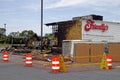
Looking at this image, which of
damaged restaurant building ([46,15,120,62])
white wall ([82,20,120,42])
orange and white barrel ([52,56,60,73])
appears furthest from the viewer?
white wall ([82,20,120,42])

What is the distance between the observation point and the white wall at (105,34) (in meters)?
45.0

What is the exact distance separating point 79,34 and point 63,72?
74.1 feet

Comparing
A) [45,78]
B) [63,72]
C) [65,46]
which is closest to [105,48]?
[65,46]

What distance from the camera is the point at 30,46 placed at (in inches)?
2320

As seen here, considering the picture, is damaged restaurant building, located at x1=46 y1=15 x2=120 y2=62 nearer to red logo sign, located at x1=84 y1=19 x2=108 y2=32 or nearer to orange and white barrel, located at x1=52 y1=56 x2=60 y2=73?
red logo sign, located at x1=84 y1=19 x2=108 y2=32

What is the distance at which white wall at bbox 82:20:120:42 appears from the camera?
45.0 meters

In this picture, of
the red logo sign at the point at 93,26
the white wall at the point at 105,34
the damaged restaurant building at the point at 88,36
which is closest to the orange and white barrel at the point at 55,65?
the damaged restaurant building at the point at 88,36

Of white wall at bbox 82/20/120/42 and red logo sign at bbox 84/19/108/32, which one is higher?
red logo sign at bbox 84/19/108/32

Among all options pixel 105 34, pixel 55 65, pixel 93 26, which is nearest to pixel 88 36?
pixel 93 26

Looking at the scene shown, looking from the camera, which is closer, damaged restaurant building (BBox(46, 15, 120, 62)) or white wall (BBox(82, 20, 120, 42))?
damaged restaurant building (BBox(46, 15, 120, 62))

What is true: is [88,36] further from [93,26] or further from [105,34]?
[105,34]

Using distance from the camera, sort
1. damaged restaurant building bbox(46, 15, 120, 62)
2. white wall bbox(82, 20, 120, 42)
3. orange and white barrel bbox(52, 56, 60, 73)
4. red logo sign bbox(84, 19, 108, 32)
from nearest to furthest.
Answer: orange and white barrel bbox(52, 56, 60, 73) < damaged restaurant building bbox(46, 15, 120, 62) < red logo sign bbox(84, 19, 108, 32) < white wall bbox(82, 20, 120, 42)

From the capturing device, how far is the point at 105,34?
47844mm

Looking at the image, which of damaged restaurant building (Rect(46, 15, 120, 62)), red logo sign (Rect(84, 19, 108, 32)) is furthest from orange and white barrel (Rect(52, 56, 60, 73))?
red logo sign (Rect(84, 19, 108, 32))
